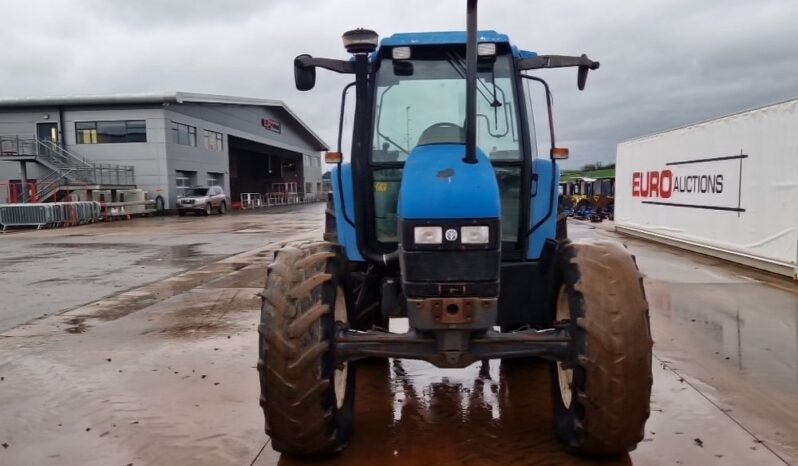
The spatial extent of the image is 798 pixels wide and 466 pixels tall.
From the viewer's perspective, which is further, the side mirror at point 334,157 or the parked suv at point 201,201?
the parked suv at point 201,201

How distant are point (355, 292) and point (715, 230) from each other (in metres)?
10.9

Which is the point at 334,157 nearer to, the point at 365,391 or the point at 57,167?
the point at 365,391

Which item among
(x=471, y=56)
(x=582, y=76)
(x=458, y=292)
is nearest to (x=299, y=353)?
(x=458, y=292)

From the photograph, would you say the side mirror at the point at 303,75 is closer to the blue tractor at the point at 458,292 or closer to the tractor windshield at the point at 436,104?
the blue tractor at the point at 458,292

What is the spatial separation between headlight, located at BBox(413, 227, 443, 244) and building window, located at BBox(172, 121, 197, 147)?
37.9m

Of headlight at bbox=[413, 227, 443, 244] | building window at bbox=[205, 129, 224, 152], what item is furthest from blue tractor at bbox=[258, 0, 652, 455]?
building window at bbox=[205, 129, 224, 152]

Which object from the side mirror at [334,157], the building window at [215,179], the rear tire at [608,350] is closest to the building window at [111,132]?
the building window at [215,179]

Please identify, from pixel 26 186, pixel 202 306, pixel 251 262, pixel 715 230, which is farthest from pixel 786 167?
pixel 26 186

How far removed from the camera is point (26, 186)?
3133 centimetres

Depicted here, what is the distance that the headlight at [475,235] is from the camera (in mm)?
3195

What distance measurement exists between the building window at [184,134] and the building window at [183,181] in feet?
6.46

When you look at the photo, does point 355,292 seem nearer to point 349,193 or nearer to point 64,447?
point 349,193

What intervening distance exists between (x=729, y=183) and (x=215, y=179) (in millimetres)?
38933

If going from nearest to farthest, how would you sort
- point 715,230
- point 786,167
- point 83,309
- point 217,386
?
1. point 217,386
2. point 83,309
3. point 786,167
4. point 715,230
